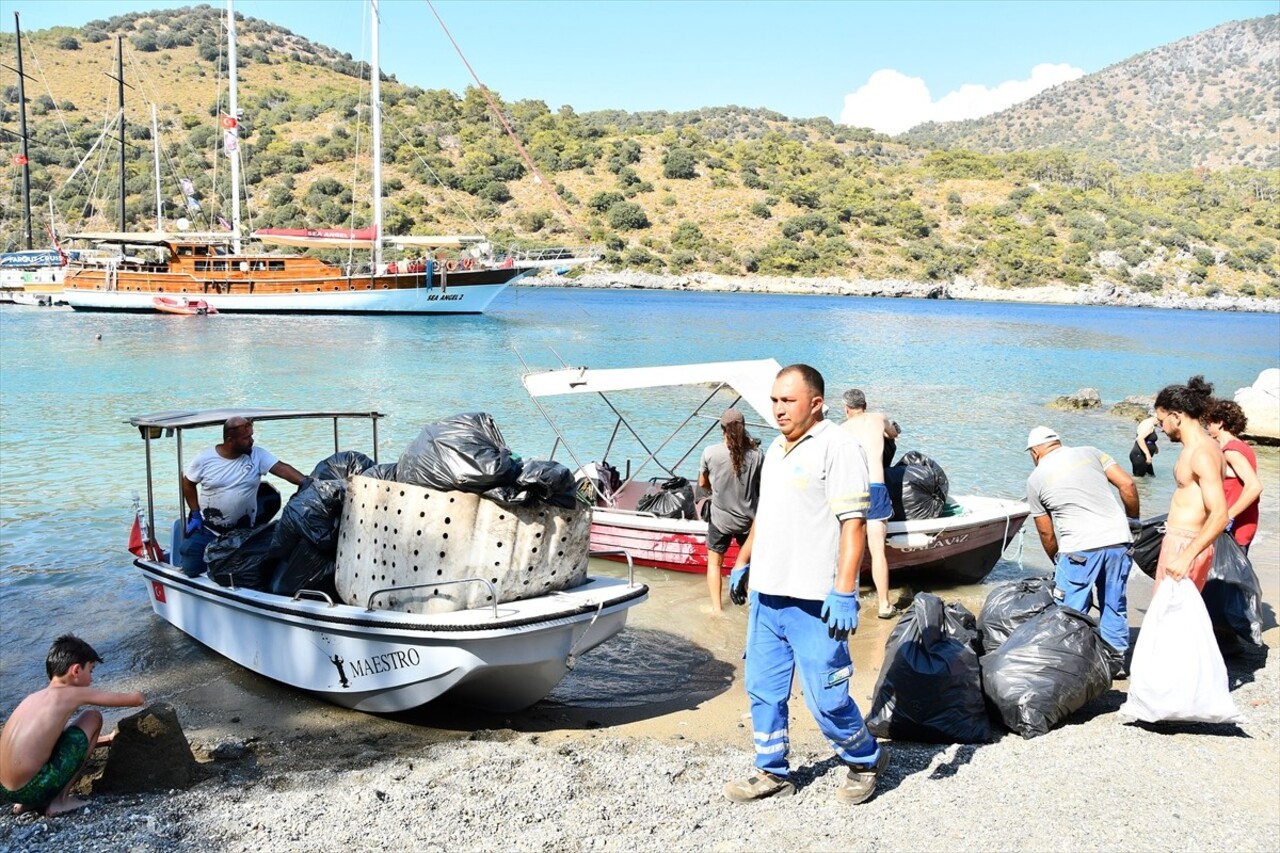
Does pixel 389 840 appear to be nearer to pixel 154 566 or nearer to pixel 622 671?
pixel 622 671

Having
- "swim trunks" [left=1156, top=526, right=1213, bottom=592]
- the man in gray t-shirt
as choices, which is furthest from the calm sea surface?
"swim trunks" [left=1156, top=526, right=1213, bottom=592]

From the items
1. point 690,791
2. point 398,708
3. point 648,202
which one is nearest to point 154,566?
point 398,708

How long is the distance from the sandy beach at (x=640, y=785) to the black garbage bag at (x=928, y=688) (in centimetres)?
12

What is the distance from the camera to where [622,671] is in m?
6.69

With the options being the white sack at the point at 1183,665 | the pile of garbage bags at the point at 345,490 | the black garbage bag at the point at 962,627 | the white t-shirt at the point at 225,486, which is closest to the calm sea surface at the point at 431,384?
the white t-shirt at the point at 225,486

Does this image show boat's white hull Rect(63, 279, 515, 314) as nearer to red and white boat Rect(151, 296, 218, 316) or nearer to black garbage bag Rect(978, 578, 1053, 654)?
red and white boat Rect(151, 296, 218, 316)

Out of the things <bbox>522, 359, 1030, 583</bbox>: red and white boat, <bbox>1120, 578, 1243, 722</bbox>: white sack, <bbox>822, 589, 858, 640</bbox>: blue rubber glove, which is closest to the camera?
<bbox>822, 589, 858, 640</bbox>: blue rubber glove

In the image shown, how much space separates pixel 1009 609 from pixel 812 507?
230cm

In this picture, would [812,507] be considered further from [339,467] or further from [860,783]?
[339,467]

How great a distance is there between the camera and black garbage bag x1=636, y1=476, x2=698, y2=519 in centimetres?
916

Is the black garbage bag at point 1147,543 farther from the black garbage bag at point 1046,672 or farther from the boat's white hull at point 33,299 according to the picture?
the boat's white hull at point 33,299

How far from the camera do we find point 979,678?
208 inches

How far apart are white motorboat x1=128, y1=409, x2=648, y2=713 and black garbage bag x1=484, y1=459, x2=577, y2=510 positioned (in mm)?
440

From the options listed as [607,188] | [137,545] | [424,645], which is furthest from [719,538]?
[607,188]
